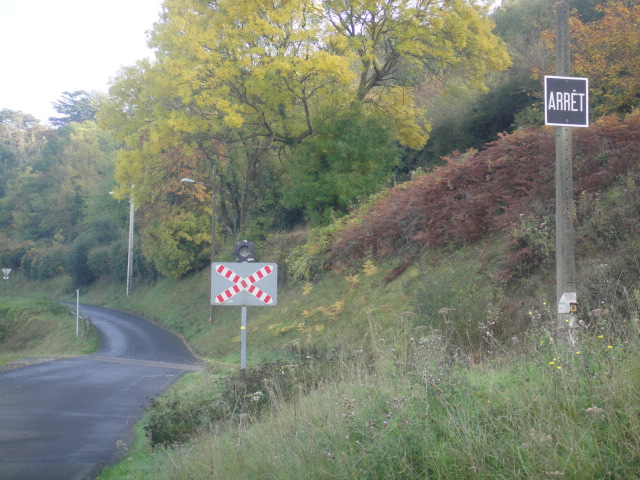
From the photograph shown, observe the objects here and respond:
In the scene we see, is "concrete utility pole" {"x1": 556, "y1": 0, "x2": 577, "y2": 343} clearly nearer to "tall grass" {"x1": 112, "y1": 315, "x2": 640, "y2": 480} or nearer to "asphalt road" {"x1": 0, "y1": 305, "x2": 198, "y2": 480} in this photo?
"tall grass" {"x1": 112, "y1": 315, "x2": 640, "y2": 480}

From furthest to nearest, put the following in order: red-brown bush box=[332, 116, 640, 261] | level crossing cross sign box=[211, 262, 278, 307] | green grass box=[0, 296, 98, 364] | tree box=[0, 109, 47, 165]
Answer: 1. tree box=[0, 109, 47, 165]
2. green grass box=[0, 296, 98, 364]
3. red-brown bush box=[332, 116, 640, 261]
4. level crossing cross sign box=[211, 262, 278, 307]

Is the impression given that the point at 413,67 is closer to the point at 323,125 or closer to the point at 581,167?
the point at 323,125

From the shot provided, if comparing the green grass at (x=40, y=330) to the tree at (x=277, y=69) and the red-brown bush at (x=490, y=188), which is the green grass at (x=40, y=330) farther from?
the red-brown bush at (x=490, y=188)

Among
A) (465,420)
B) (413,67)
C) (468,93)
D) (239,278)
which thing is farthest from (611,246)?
(413,67)

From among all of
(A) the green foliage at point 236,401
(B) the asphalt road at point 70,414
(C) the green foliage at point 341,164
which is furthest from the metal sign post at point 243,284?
(C) the green foliage at point 341,164

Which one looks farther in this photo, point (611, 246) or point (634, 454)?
point (611, 246)

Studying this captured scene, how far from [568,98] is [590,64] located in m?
13.2

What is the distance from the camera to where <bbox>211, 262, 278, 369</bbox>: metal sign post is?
12023 mm

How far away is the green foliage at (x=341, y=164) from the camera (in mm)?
26656

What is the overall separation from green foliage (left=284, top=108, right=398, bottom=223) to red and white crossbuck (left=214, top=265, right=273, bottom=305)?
14.2 m

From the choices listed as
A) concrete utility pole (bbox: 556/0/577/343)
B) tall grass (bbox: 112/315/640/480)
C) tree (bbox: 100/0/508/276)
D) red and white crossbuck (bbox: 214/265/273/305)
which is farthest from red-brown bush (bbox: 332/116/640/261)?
tall grass (bbox: 112/315/640/480)

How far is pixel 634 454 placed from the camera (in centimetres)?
374

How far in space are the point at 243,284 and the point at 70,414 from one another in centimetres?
398

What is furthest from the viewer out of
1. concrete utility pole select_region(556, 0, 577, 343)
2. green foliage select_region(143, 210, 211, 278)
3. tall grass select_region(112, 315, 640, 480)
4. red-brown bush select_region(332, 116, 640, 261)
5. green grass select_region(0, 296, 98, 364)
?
green foliage select_region(143, 210, 211, 278)
